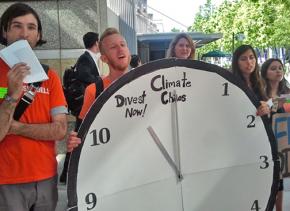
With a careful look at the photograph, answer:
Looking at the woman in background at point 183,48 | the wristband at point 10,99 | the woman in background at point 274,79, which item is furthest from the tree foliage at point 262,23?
the wristband at point 10,99

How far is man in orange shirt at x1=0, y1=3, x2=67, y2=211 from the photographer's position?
2377mm

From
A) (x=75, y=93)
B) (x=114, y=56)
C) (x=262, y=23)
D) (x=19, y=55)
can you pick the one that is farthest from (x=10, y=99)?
(x=262, y=23)

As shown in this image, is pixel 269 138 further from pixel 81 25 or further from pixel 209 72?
pixel 81 25

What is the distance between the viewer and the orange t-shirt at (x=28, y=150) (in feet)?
7.82

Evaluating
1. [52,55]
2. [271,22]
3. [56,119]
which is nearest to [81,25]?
[52,55]

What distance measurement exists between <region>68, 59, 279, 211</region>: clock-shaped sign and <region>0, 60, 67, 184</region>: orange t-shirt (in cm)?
31

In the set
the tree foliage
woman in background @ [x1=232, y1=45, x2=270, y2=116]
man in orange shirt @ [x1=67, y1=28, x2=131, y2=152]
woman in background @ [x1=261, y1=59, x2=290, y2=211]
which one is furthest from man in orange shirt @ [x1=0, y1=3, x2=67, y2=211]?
the tree foliage

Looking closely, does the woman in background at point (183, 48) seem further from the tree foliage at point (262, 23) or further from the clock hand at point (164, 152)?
the tree foliage at point (262, 23)

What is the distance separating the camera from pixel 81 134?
2211mm

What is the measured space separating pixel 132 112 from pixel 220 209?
687 mm

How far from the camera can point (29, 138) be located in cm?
239

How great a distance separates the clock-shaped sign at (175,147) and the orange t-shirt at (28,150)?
31cm

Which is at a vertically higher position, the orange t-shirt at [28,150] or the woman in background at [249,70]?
the woman in background at [249,70]

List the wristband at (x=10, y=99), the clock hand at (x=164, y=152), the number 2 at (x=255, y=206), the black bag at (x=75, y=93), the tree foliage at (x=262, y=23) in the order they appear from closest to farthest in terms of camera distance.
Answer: the wristband at (x=10, y=99)
the clock hand at (x=164, y=152)
the number 2 at (x=255, y=206)
the black bag at (x=75, y=93)
the tree foliage at (x=262, y=23)
